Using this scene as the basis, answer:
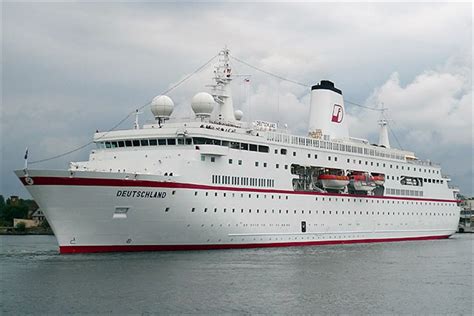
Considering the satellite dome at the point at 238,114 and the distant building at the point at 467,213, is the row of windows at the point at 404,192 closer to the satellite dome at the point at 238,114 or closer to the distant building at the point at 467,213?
the satellite dome at the point at 238,114

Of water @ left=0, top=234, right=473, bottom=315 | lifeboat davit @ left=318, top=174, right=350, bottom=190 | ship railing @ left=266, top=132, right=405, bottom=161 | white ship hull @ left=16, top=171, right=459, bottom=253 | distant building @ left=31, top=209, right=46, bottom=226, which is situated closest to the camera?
water @ left=0, top=234, right=473, bottom=315

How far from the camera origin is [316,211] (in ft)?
143

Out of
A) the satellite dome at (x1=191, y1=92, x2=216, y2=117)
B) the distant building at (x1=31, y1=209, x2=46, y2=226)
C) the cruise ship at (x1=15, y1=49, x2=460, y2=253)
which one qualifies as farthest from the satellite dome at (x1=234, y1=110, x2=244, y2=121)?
the distant building at (x1=31, y1=209, x2=46, y2=226)

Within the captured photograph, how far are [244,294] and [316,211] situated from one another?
68.1ft

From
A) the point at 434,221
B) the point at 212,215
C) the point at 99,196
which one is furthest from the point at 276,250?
the point at 434,221

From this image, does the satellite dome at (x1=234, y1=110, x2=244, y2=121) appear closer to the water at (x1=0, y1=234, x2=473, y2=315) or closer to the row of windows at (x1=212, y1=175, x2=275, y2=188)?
the row of windows at (x1=212, y1=175, x2=275, y2=188)

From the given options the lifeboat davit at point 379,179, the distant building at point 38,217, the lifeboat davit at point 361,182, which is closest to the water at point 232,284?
the lifeboat davit at point 361,182

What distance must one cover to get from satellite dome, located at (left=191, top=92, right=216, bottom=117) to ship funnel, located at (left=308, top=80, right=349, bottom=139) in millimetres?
12873

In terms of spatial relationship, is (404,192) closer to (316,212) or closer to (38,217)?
(316,212)

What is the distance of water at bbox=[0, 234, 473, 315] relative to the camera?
21562 millimetres

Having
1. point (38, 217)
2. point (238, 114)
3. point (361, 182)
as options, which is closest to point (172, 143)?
point (238, 114)

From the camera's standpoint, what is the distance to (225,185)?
3700 cm

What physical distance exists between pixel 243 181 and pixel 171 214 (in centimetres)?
626

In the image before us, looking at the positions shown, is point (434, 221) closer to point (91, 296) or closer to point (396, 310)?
point (396, 310)
